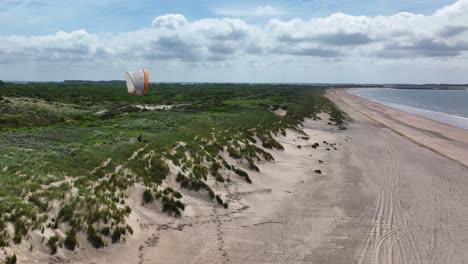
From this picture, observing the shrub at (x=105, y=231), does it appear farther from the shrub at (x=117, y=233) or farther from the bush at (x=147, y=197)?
the bush at (x=147, y=197)

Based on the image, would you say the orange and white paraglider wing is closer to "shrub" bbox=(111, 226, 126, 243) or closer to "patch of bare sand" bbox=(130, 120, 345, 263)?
"patch of bare sand" bbox=(130, 120, 345, 263)

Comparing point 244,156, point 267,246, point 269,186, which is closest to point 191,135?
point 244,156

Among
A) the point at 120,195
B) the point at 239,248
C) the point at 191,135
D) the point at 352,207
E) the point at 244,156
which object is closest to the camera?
the point at 239,248

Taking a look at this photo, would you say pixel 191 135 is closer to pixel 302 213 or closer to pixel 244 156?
pixel 244 156

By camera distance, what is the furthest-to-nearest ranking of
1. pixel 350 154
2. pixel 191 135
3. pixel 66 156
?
pixel 350 154 < pixel 191 135 < pixel 66 156

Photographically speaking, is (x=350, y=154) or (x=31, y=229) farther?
(x=350, y=154)

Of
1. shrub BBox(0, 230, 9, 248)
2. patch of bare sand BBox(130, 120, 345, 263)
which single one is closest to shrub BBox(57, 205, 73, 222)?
shrub BBox(0, 230, 9, 248)

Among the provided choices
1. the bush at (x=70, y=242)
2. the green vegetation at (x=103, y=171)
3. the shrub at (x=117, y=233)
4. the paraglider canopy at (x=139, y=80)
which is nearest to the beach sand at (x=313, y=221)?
the bush at (x=70, y=242)
